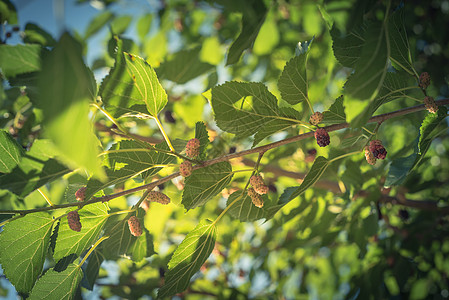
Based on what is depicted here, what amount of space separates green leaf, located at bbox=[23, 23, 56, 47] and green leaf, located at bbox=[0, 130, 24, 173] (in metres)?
0.58

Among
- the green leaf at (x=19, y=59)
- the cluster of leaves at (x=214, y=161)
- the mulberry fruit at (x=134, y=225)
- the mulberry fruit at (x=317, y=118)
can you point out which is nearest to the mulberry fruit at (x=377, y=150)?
the cluster of leaves at (x=214, y=161)

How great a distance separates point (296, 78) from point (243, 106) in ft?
0.39

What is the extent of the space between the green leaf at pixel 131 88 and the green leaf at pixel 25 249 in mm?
302

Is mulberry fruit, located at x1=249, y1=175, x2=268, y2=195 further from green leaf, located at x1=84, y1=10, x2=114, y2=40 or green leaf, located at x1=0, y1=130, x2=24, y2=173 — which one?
green leaf, located at x1=84, y1=10, x2=114, y2=40

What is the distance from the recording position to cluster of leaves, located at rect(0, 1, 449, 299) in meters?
0.51

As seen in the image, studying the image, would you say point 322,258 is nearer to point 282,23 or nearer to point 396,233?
point 396,233

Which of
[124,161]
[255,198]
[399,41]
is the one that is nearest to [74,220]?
[124,161]

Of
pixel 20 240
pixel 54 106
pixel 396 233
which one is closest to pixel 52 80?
pixel 54 106

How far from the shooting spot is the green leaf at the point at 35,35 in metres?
1.11

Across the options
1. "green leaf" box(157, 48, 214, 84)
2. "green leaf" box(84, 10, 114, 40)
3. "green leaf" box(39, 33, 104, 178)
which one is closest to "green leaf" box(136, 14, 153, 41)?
"green leaf" box(84, 10, 114, 40)

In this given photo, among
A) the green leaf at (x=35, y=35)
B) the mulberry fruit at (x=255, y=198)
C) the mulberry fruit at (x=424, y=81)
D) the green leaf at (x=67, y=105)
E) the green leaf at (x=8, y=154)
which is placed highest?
the green leaf at (x=67, y=105)

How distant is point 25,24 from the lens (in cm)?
111

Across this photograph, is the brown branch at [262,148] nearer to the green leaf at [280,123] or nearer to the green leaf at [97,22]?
the green leaf at [280,123]

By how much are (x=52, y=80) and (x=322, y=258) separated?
1857mm
